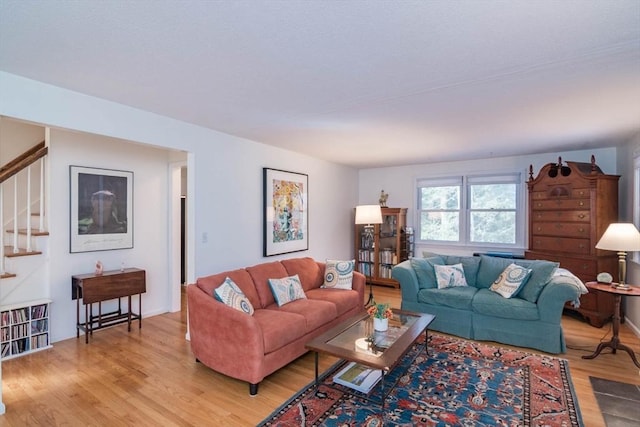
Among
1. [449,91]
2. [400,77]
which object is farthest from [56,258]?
[449,91]

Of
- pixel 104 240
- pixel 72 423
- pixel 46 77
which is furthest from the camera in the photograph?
pixel 104 240

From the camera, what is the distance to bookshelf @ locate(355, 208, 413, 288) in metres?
6.16

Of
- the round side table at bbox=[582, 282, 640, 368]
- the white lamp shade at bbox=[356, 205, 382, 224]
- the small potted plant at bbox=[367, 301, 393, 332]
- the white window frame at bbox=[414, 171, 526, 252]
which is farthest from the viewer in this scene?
the white window frame at bbox=[414, 171, 526, 252]

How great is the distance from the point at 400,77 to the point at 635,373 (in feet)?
10.7

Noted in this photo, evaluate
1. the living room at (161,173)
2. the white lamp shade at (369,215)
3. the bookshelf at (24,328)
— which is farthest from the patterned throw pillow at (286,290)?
the bookshelf at (24,328)

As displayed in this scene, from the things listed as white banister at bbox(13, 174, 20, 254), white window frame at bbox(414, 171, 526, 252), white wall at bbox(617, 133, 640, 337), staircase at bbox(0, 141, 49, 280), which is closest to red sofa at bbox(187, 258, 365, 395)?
staircase at bbox(0, 141, 49, 280)

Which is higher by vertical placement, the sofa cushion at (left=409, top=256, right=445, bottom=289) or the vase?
the sofa cushion at (left=409, top=256, right=445, bottom=289)

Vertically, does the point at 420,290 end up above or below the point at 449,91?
below

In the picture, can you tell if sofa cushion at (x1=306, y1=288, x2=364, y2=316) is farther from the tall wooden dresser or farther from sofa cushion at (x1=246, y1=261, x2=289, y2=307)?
the tall wooden dresser

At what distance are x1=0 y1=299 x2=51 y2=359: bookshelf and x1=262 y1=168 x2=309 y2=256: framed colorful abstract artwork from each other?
7.99 feet

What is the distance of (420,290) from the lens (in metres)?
4.09

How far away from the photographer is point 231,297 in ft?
9.71

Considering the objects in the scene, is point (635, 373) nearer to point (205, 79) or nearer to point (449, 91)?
point (449, 91)

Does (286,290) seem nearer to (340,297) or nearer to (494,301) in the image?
(340,297)
